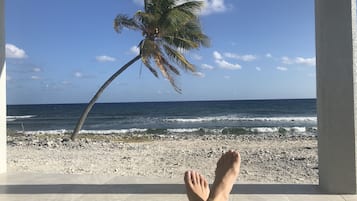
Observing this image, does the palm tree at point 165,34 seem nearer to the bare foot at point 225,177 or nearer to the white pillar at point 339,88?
the white pillar at point 339,88

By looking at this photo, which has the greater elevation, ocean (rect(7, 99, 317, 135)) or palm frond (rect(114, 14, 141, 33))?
palm frond (rect(114, 14, 141, 33))

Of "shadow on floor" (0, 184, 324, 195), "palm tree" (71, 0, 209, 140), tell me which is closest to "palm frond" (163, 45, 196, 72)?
"palm tree" (71, 0, 209, 140)

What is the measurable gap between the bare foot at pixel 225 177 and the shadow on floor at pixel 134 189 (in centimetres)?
99

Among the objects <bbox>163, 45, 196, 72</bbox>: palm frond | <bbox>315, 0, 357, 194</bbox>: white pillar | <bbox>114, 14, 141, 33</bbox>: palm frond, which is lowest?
<bbox>315, 0, 357, 194</bbox>: white pillar

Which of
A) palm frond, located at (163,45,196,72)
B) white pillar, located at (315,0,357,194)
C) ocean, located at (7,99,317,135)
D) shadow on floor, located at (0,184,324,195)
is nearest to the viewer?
white pillar, located at (315,0,357,194)

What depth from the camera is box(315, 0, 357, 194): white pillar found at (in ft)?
10.6

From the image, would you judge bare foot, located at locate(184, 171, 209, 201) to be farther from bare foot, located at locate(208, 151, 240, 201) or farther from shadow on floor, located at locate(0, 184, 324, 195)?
shadow on floor, located at locate(0, 184, 324, 195)

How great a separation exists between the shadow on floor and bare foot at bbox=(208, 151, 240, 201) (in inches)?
38.9

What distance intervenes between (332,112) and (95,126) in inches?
881

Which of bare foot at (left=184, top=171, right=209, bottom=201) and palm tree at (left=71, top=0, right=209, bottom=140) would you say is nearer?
bare foot at (left=184, top=171, right=209, bottom=201)

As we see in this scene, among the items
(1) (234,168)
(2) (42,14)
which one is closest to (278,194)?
(1) (234,168)

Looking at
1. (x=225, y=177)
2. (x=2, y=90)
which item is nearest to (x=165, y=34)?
(x=2, y=90)

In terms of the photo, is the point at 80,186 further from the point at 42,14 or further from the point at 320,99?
the point at 42,14

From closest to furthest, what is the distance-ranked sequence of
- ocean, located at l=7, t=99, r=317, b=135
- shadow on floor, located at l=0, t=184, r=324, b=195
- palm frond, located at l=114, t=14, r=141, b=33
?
1. shadow on floor, located at l=0, t=184, r=324, b=195
2. palm frond, located at l=114, t=14, r=141, b=33
3. ocean, located at l=7, t=99, r=317, b=135
